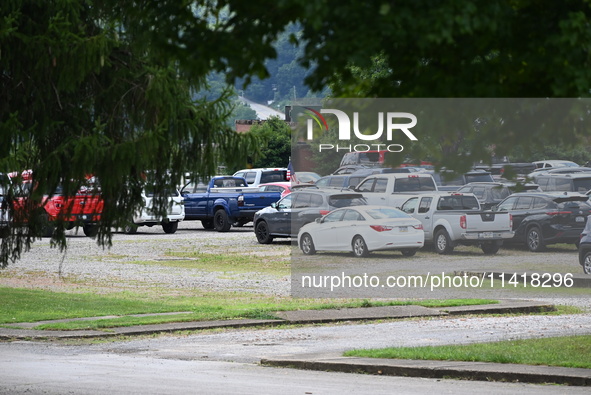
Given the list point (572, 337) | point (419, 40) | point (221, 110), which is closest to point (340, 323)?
point (572, 337)

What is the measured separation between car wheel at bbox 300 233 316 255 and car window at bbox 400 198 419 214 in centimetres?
276

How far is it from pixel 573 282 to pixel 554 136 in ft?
43.8

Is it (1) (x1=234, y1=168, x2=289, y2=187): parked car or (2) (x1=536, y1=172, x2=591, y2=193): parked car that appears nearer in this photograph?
(2) (x1=536, y1=172, x2=591, y2=193): parked car

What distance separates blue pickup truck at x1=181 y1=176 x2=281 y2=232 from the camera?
41.8m

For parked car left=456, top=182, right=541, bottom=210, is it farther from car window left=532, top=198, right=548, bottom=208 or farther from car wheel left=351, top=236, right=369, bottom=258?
car wheel left=351, top=236, right=369, bottom=258

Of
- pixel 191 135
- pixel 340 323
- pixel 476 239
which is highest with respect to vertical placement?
pixel 191 135

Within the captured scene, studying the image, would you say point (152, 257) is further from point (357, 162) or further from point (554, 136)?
point (554, 136)

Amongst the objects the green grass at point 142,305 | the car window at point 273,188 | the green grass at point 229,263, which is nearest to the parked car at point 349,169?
the green grass at point 142,305

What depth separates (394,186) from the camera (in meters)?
19.7

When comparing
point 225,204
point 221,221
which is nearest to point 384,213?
point 225,204

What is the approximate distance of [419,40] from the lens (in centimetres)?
642

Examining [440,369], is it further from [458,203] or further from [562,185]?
[562,185]

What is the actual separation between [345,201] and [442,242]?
2.79m

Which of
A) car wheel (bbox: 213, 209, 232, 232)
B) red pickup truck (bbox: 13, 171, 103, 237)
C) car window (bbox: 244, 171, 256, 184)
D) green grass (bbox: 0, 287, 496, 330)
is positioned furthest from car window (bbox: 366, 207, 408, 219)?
car window (bbox: 244, 171, 256, 184)
